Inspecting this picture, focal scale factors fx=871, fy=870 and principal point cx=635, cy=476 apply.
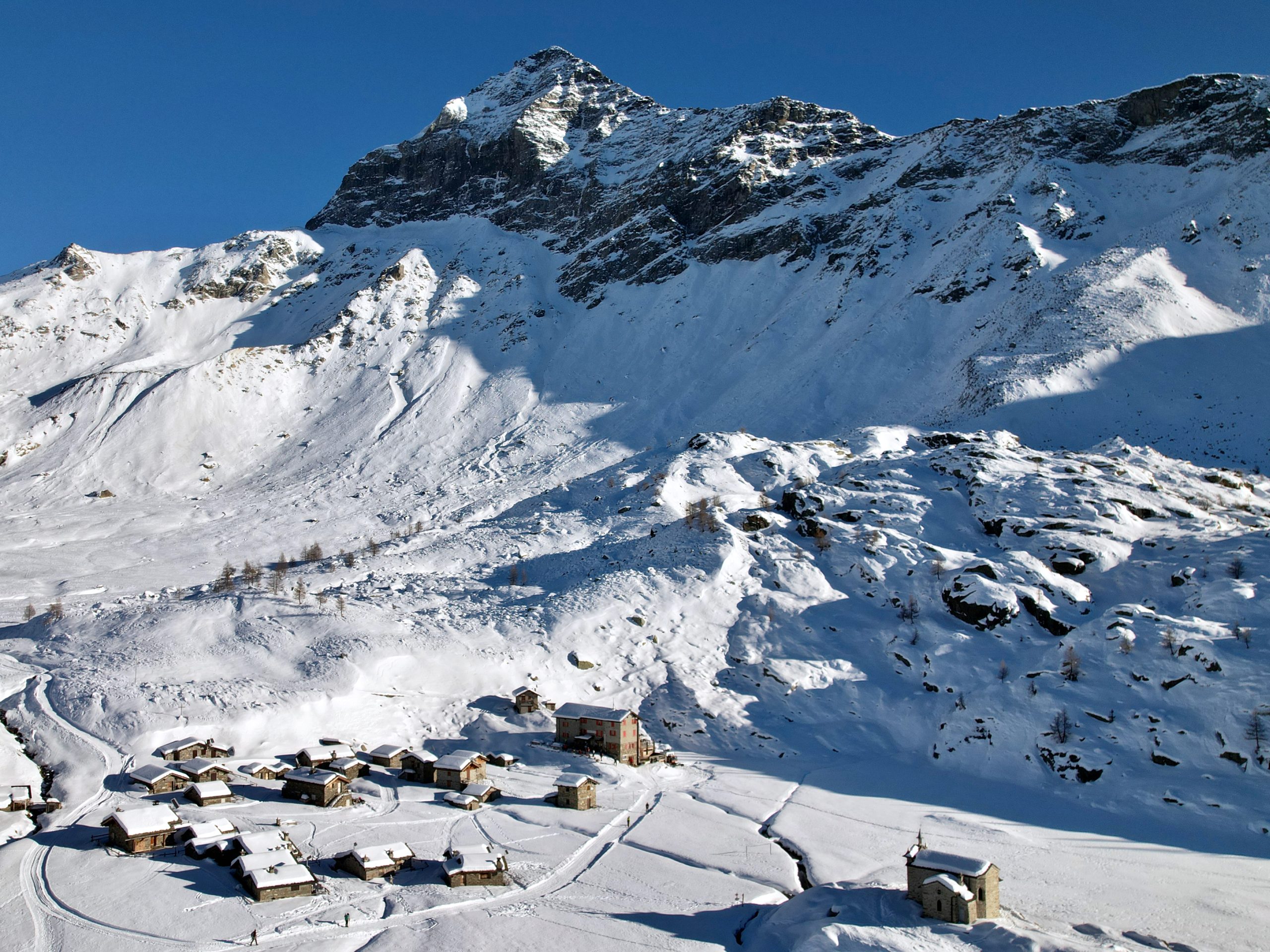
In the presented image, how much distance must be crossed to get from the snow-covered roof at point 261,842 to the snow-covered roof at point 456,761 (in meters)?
8.93

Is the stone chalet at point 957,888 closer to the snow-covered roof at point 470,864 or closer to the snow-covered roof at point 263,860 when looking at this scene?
the snow-covered roof at point 470,864

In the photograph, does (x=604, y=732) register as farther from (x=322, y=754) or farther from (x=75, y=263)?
(x=75, y=263)

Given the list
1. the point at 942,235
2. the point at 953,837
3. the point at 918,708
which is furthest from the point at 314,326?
the point at 953,837

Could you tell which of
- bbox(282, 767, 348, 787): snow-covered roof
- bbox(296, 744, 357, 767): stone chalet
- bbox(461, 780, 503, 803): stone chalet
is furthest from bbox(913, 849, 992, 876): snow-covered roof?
bbox(296, 744, 357, 767): stone chalet

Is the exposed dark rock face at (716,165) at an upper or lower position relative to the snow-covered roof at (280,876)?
upper

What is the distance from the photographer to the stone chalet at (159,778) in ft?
111

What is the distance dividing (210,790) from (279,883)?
9.63 metres

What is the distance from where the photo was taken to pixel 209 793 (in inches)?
1297

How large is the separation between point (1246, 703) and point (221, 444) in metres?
100

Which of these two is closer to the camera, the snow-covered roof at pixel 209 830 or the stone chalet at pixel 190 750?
the snow-covered roof at pixel 209 830

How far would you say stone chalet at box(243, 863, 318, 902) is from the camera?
82.7 feet

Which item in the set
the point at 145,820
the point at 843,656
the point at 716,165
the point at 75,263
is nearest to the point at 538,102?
the point at 716,165

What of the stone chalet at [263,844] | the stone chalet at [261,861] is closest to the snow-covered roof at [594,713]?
the stone chalet at [263,844]

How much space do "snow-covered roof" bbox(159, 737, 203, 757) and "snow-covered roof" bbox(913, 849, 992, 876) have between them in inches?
1164
